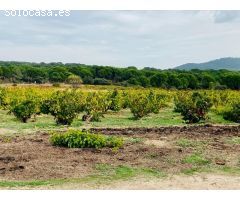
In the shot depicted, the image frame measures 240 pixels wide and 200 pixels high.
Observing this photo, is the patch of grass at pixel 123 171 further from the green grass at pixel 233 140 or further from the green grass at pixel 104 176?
the green grass at pixel 233 140

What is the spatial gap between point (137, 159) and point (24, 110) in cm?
1256

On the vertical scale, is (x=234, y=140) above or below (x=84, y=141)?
below

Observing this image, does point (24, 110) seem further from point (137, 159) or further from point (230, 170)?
point (230, 170)

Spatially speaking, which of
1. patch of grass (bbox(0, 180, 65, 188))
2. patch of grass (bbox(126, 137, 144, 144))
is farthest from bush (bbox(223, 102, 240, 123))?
patch of grass (bbox(0, 180, 65, 188))

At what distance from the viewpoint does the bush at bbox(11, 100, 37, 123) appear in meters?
22.8

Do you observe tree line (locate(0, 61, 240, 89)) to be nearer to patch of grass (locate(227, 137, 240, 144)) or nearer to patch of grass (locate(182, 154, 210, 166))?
patch of grass (locate(227, 137, 240, 144))

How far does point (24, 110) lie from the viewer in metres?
22.8

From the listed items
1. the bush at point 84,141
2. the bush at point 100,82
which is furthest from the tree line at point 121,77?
the bush at point 84,141

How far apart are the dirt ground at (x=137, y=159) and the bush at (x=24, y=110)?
7.15 metres

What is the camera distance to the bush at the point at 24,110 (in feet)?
74.6

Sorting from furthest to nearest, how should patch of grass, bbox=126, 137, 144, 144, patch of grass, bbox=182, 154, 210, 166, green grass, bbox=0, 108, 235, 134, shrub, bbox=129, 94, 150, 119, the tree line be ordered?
the tree line
shrub, bbox=129, 94, 150, 119
green grass, bbox=0, 108, 235, 134
patch of grass, bbox=126, 137, 144, 144
patch of grass, bbox=182, 154, 210, 166

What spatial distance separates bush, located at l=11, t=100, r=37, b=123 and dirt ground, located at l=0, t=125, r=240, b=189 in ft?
23.4

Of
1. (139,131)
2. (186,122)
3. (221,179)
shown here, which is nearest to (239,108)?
(186,122)

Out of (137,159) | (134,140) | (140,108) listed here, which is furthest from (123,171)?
(140,108)
